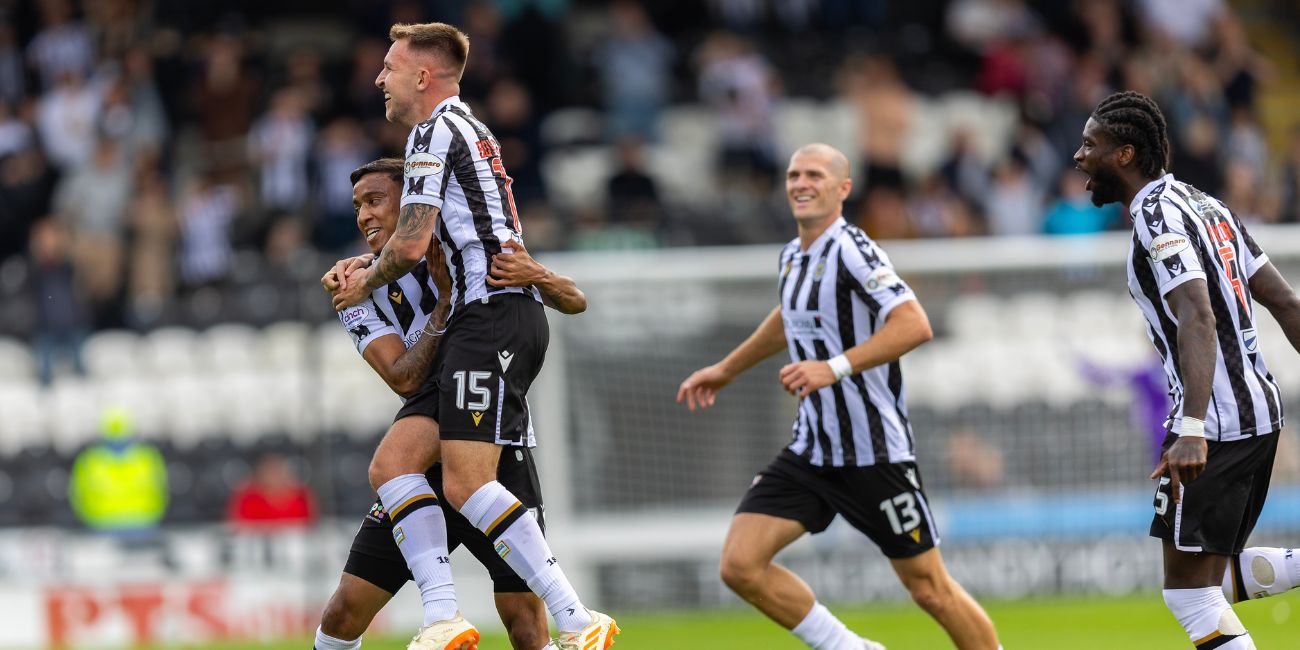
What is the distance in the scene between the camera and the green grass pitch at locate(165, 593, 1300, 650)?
10750mm

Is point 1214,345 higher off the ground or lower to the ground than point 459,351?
lower

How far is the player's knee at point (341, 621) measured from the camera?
7.08 metres

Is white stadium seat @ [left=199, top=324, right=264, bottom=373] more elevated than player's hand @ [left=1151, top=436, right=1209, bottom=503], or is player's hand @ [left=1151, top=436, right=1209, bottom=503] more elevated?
white stadium seat @ [left=199, top=324, right=264, bottom=373]

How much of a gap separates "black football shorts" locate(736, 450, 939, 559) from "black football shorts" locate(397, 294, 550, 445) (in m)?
1.55

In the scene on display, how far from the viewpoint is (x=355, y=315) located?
7.22 m

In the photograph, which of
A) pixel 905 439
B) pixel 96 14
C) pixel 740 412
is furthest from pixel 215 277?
pixel 905 439

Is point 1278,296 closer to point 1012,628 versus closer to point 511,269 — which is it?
point 511,269

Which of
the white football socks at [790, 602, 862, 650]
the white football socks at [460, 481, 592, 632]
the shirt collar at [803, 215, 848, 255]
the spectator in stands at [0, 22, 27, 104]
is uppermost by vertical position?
the spectator in stands at [0, 22, 27, 104]

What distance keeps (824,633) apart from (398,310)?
233 centimetres

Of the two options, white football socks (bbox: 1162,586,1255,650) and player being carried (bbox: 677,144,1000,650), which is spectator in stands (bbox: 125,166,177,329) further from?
white football socks (bbox: 1162,586,1255,650)

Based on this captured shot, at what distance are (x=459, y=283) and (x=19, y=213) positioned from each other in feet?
38.4

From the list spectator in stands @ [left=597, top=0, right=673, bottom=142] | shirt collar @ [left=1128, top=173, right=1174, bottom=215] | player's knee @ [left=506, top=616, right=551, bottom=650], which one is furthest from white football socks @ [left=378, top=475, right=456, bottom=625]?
spectator in stands @ [left=597, top=0, right=673, bottom=142]

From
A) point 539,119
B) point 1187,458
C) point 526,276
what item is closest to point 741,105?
point 539,119

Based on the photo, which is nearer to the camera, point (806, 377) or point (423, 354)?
point (423, 354)
